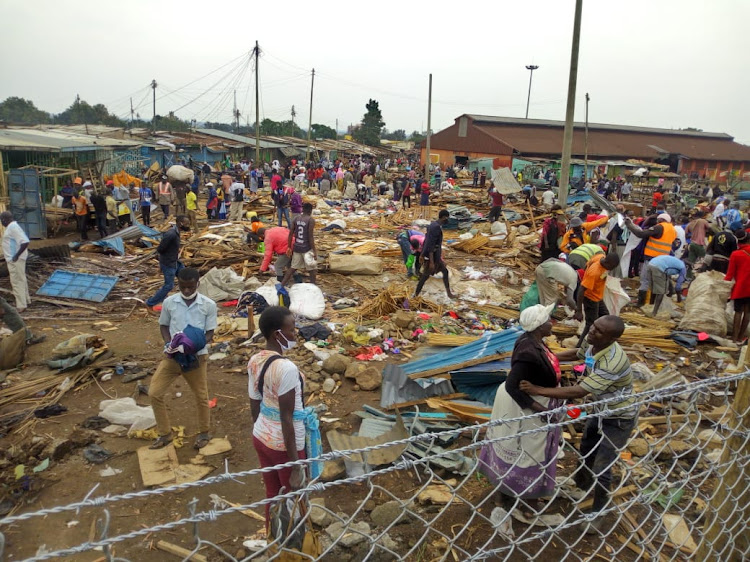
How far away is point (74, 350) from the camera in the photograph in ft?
19.9

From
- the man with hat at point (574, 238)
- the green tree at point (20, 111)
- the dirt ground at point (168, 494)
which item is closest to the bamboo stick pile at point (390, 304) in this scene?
the dirt ground at point (168, 494)

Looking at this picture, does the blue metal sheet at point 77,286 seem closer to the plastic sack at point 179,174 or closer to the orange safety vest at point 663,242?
the plastic sack at point 179,174

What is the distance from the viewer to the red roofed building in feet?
131

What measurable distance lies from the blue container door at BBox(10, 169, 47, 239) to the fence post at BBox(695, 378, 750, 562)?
1483cm

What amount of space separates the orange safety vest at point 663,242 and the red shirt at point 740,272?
58.7 inches

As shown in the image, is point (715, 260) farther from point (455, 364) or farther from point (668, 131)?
point (668, 131)

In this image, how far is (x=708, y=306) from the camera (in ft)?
26.0

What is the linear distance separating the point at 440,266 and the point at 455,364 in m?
3.62

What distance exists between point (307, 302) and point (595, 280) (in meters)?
4.33

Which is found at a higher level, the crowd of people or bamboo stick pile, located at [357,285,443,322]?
the crowd of people

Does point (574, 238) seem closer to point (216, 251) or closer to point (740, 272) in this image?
point (740, 272)

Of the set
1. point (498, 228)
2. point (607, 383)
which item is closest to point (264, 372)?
point (607, 383)

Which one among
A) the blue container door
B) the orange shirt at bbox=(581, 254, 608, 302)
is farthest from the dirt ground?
the blue container door

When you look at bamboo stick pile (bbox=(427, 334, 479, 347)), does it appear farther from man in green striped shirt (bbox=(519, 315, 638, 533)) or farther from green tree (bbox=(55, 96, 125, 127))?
green tree (bbox=(55, 96, 125, 127))
